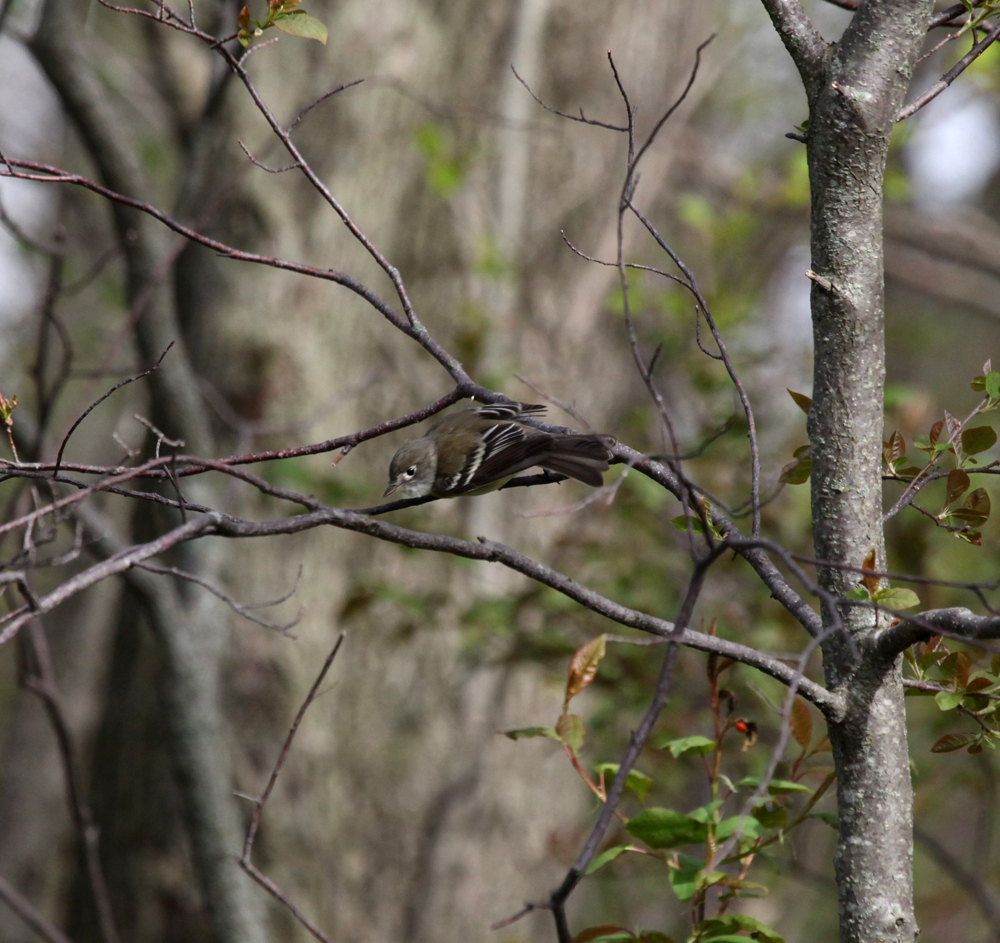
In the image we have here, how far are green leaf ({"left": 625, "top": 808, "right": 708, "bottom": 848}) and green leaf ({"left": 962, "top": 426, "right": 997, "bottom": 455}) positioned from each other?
27.6 inches

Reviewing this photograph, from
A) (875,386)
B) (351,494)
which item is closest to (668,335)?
(351,494)

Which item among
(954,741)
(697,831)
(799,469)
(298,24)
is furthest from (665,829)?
(298,24)

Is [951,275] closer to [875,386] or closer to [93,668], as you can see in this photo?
[875,386]

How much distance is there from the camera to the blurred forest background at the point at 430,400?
152 inches

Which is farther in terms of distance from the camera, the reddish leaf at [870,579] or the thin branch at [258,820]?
the thin branch at [258,820]

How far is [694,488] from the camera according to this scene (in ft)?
3.63

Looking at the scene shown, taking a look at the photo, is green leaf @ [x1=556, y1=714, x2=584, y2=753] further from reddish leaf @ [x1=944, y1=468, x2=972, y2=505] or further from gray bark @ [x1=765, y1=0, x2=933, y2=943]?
reddish leaf @ [x1=944, y1=468, x2=972, y2=505]

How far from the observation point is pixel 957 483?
1342 millimetres

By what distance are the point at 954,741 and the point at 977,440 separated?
45 cm

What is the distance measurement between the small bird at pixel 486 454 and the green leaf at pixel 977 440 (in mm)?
535

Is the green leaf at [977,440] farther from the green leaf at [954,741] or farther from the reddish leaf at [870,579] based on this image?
the green leaf at [954,741]

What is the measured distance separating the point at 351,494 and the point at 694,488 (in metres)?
2.61

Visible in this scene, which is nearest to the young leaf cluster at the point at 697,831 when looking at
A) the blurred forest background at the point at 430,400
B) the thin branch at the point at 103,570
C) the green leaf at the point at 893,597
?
the green leaf at the point at 893,597

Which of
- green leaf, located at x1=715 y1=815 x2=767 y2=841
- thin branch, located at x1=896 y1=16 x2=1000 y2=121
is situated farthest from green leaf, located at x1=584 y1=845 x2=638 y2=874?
thin branch, located at x1=896 y1=16 x2=1000 y2=121
